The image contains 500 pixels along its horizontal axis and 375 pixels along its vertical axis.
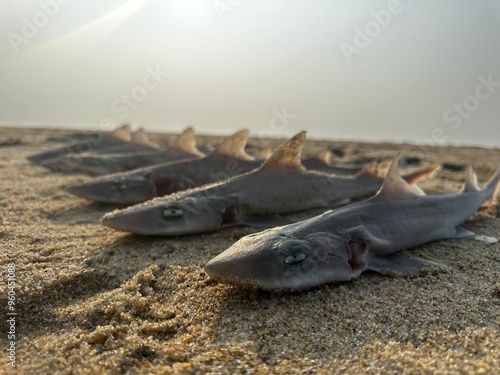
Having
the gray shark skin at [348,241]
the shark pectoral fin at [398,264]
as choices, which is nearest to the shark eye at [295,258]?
the gray shark skin at [348,241]

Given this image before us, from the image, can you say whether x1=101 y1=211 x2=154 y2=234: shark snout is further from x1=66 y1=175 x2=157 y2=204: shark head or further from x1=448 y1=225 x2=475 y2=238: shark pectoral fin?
x1=448 y1=225 x2=475 y2=238: shark pectoral fin

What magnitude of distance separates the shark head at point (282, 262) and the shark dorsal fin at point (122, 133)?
23.3 feet

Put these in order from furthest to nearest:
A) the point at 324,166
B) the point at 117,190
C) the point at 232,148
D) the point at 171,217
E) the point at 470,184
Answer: the point at 324,166
the point at 232,148
the point at 117,190
the point at 470,184
the point at 171,217

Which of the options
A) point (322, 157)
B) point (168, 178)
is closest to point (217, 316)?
point (168, 178)

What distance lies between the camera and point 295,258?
2.79 m

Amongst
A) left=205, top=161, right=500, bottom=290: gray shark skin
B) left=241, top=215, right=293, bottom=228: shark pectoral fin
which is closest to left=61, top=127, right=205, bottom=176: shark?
left=241, top=215, right=293, bottom=228: shark pectoral fin

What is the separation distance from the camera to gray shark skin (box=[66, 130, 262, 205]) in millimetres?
5285

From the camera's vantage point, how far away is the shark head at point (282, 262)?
2.67 meters

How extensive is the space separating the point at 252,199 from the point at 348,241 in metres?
1.57

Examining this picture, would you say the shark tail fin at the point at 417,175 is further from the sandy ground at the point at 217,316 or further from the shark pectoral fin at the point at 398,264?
the shark pectoral fin at the point at 398,264

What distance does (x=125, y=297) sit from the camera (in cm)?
281

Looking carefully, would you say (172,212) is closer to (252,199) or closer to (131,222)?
(131,222)

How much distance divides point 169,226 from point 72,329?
1.58m

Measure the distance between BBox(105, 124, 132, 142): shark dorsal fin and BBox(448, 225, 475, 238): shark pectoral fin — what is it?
697cm
